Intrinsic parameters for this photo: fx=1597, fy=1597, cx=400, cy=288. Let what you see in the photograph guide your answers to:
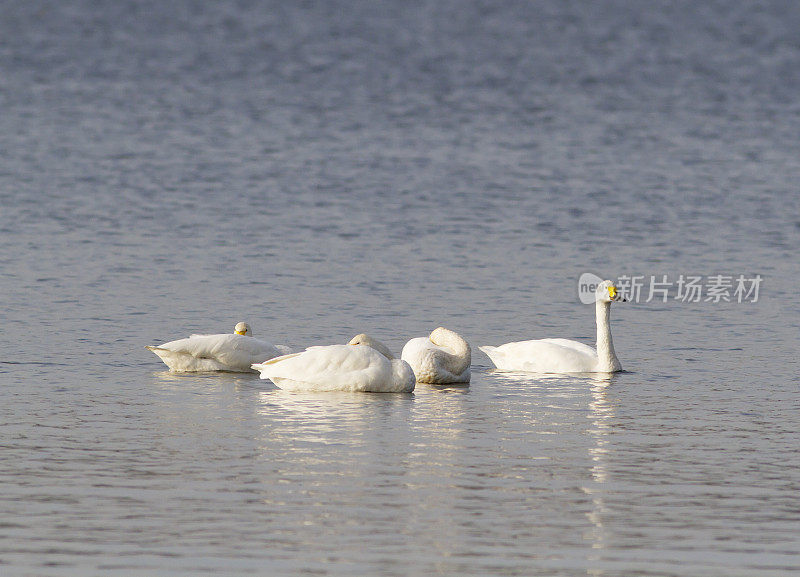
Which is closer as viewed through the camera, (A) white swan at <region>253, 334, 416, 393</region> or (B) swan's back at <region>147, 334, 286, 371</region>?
(A) white swan at <region>253, 334, 416, 393</region>

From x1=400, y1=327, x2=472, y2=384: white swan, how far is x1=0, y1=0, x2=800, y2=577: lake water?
33cm

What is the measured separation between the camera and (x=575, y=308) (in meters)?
21.0

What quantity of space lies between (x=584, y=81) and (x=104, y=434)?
1787 inches

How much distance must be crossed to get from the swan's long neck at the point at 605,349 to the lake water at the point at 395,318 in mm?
353

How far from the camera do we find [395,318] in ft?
65.3

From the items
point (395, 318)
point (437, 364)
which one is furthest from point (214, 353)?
point (395, 318)

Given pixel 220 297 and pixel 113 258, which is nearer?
pixel 220 297

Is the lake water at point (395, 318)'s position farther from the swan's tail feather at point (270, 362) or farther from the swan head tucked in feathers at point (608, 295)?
the swan head tucked in feathers at point (608, 295)

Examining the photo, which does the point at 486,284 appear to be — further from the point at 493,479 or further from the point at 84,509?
→ the point at 84,509

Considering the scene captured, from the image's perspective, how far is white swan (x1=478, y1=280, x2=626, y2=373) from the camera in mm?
17406

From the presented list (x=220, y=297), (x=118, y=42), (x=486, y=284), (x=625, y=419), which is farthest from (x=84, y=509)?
(x=118, y=42)

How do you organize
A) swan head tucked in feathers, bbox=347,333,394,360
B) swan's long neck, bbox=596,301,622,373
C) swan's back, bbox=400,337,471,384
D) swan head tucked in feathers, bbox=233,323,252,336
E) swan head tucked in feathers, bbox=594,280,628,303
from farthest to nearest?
swan head tucked in feathers, bbox=594,280,628,303 < swan head tucked in feathers, bbox=233,323,252,336 < swan's long neck, bbox=596,301,622,373 < swan head tucked in feathers, bbox=347,333,394,360 < swan's back, bbox=400,337,471,384

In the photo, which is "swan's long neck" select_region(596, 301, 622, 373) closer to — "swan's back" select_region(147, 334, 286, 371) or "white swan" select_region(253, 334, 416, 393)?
"white swan" select_region(253, 334, 416, 393)

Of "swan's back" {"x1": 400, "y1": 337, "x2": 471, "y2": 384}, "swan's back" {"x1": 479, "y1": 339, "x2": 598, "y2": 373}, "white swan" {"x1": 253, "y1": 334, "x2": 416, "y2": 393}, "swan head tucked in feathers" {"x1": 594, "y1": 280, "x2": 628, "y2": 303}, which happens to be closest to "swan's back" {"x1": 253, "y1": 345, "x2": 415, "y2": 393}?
"white swan" {"x1": 253, "y1": 334, "x2": 416, "y2": 393}
